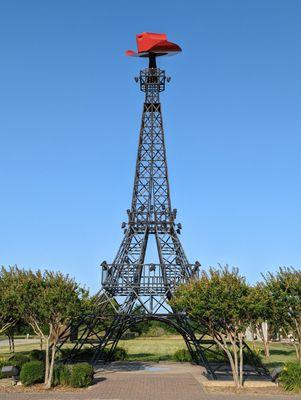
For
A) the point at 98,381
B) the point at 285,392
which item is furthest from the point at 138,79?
the point at 285,392

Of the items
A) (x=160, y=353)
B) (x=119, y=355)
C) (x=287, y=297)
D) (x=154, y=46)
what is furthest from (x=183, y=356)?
(x=154, y=46)

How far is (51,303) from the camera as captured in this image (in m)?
24.5

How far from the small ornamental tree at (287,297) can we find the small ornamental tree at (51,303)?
1124 centimetres

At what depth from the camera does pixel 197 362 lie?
37.8 metres

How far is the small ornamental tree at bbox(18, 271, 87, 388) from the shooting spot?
2452cm

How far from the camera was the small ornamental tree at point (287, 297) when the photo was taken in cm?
2734

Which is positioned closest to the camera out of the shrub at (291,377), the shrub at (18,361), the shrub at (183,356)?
the shrub at (291,377)

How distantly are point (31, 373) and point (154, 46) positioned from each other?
1188 inches

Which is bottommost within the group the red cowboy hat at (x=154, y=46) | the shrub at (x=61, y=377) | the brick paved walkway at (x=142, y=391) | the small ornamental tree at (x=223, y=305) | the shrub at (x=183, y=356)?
the brick paved walkway at (x=142, y=391)

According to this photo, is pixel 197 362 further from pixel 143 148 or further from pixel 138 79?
pixel 138 79

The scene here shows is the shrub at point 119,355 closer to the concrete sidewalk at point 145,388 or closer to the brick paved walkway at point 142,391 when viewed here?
the concrete sidewalk at point 145,388

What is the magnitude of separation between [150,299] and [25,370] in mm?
13154

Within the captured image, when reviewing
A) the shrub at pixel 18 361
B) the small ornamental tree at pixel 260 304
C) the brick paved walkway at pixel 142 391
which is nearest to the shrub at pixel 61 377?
the brick paved walkway at pixel 142 391

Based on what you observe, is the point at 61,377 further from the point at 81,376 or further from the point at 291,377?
the point at 291,377
